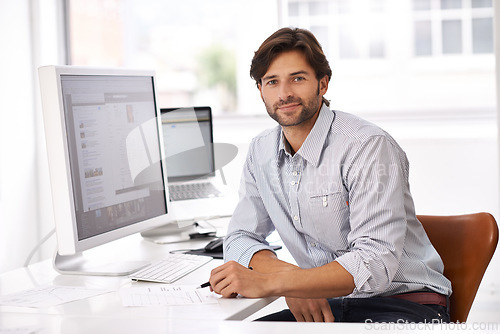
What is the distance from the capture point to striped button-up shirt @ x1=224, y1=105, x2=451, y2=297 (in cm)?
152

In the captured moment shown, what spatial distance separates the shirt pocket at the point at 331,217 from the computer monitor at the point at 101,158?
20.2 inches

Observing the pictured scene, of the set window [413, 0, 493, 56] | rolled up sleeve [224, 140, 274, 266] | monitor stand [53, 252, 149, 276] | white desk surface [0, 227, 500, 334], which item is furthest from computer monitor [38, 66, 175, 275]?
window [413, 0, 493, 56]

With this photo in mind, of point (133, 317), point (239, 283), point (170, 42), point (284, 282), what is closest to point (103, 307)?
point (133, 317)

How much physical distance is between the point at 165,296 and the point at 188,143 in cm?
107

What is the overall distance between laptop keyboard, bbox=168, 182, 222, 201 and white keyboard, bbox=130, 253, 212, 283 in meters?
0.48

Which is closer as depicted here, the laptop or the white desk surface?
the white desk surface

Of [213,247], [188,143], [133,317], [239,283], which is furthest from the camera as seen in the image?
[188,143]

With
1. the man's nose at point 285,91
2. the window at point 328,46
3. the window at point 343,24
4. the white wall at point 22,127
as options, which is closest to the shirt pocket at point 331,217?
the man's nose at point 285,91

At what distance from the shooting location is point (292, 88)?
1746mm

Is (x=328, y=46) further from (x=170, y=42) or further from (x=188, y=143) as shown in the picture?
(x=188, y=143)

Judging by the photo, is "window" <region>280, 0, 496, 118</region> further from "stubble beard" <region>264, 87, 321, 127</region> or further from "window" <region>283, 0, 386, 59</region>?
"stubble beard" <region>264, 87, 321, 127</region>

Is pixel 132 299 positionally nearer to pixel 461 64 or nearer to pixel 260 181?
pixel 260 181

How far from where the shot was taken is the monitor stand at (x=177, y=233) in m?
2.23

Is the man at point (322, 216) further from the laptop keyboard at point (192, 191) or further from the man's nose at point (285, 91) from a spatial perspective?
the laptop keyboard at point (192, 191)
